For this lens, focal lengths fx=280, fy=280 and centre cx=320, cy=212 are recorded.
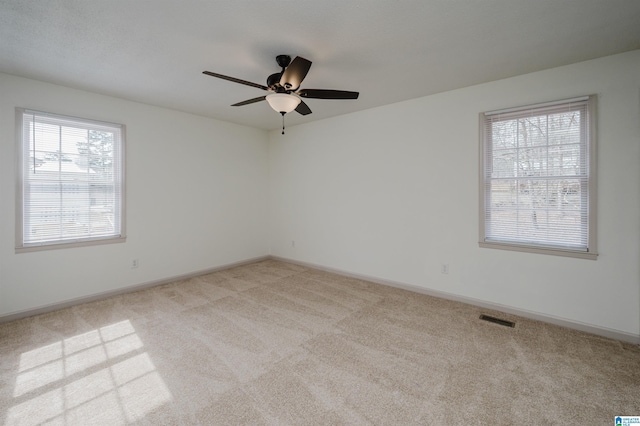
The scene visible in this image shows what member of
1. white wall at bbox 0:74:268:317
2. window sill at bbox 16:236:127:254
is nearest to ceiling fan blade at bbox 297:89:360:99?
white wall at bbox 0:74:268:317

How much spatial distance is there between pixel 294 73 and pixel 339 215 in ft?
9.64

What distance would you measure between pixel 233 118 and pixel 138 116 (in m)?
1.43

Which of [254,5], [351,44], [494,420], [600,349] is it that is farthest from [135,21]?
[600,349]

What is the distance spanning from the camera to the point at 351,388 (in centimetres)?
204

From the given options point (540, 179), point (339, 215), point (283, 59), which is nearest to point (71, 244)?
point (283, 59)

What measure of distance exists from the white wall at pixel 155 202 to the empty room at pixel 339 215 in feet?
0.10

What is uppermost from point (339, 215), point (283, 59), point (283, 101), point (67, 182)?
point (283, 59)

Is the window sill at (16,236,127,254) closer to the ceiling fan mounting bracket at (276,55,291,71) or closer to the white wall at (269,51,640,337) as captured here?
the white wall at (269,51,640,337)

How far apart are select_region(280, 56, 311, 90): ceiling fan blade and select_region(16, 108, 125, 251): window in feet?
9.52

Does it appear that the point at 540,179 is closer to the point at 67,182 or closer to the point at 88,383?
the point at 88,383

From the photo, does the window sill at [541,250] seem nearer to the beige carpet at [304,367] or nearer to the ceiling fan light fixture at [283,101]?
the beige carpet at [304,367]

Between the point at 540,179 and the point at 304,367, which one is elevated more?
the point at 540,179

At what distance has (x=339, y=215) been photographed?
4926 mm

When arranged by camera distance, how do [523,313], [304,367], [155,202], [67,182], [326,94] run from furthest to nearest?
1. [155,202]
2. [67,182]
3. [523,313]
4. [326,94]
5. [304,367]
